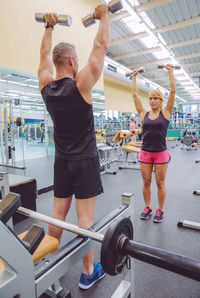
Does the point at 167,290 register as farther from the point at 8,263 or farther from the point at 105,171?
the point at 105,171

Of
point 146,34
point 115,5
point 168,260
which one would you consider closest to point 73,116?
point 115,5

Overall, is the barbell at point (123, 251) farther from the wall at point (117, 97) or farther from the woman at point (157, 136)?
the wall at point (117, 97)

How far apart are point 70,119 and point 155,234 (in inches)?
61.5

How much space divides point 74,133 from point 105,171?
3.74 m

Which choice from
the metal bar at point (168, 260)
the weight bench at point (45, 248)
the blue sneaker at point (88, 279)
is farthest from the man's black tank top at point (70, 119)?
the blue sneaker at point (88, 279)

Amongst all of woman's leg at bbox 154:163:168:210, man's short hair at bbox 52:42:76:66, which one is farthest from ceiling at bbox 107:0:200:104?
man's short hair at bbox 52:42:76:66

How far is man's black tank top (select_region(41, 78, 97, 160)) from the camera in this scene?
0.97m

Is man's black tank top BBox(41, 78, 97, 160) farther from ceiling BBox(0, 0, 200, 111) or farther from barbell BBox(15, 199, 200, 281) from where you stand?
ceiling BBox(0, 0, 200, 111)

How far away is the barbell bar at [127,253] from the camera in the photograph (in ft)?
1.76

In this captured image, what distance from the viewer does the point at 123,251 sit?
0.65 m

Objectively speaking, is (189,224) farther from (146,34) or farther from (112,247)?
(146,34)

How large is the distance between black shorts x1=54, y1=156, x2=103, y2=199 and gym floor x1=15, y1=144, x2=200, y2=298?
2.35 ft

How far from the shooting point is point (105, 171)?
4.74 metres

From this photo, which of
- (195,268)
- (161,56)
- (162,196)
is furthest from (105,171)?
(161,56)
